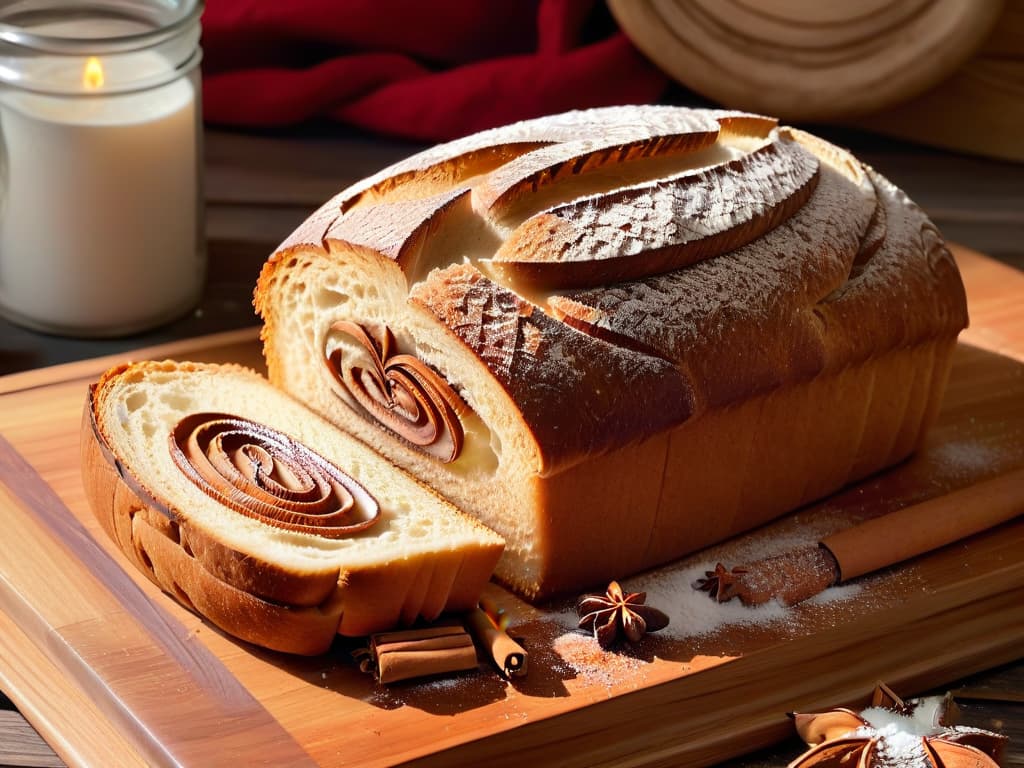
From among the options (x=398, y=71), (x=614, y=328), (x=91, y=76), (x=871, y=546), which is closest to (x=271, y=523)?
(x=614, y=328)

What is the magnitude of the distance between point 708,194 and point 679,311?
25 cm

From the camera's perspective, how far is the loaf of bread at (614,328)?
2328 millimetres

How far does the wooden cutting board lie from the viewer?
6.84 feet

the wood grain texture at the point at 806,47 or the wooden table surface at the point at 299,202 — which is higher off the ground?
the wood grain texture at the point at 806,47

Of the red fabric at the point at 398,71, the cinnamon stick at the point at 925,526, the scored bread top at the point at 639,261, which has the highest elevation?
the scored bread top at the point at 639,261

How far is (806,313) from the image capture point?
257cm

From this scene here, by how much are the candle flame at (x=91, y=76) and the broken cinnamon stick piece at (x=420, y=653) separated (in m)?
1.44

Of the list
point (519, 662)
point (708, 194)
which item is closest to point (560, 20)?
point (708, 194)

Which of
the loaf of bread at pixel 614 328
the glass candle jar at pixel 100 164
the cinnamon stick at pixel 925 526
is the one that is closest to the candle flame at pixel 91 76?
the glass candle jar at pixel 100 164

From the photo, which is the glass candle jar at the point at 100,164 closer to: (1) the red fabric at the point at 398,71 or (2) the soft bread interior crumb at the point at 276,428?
(2) the soft bread interior crumb at the point at 276,428

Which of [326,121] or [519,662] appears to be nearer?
[519,662]

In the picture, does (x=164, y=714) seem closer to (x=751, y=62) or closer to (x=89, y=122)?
(x=89, y=122)

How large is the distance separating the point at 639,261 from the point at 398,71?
1958mm

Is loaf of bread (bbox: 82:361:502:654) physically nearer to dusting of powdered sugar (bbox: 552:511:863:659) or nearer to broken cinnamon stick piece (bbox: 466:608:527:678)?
broken cinnamon stick piece (bbox: 466:608:527:678)
